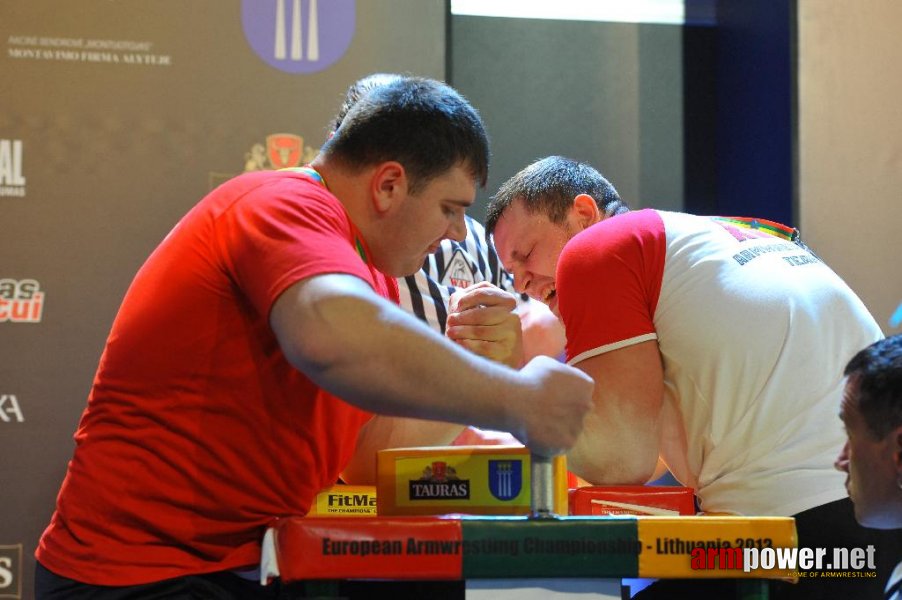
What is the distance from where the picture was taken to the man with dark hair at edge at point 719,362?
5.14ft

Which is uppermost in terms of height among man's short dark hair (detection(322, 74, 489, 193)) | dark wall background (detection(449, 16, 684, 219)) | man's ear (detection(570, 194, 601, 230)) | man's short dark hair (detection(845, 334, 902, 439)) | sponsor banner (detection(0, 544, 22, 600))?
dark wall background (detection(449, 16, 684, 219))

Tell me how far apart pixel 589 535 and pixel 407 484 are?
30 cm

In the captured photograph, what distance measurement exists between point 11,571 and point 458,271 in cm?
155

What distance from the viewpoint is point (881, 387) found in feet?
4.83

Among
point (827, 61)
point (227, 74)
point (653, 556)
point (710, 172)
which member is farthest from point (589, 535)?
point (710, 172)

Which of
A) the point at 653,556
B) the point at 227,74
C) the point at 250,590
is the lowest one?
the point at 250,590

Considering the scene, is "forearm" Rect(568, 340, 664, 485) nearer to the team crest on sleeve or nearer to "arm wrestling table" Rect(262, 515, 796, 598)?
"arm wrestling table" Rect(262, 515, 796, 598)

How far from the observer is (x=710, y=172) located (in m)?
3.88

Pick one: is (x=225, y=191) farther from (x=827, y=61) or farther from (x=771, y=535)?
(x=827, y=61)

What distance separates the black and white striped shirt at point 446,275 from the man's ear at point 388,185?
5.21 ft

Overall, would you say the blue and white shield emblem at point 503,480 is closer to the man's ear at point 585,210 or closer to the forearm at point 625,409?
the forearm at point 625,409

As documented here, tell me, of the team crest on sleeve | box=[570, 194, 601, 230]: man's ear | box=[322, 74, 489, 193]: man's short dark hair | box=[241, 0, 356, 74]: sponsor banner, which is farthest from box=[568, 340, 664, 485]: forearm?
box=[241, 0, 356, 74]: sponsor banner

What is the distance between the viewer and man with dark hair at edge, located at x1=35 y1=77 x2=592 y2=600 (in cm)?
115

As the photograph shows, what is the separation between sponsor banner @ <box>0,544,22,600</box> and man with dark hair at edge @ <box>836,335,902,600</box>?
234 centimetres
